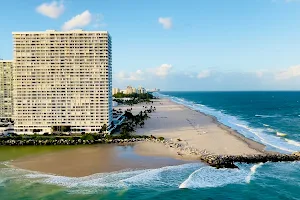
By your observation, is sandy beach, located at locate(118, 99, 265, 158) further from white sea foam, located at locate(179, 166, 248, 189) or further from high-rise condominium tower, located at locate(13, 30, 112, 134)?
high-rise condominium tower, located at locate(13, 30, 112, 134)

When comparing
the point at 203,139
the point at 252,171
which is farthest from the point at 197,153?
the point at 203,139

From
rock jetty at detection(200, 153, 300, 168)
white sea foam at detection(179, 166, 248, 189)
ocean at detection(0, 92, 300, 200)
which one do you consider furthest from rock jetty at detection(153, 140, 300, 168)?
white sea foam at detection(179, 166, 248, 189)

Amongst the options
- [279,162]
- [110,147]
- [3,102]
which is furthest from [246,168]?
[3,102]

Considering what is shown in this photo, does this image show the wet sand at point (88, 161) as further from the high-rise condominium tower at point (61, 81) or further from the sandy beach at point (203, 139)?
the high-rise condominium tower at point (61, 81)

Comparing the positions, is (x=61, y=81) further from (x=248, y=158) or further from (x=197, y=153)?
(x=248, y=158)

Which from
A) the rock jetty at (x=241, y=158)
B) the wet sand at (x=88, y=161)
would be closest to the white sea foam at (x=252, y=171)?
the rock jetty at (x=241, y=158)

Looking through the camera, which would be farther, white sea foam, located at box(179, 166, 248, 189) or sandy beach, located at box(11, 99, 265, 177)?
sandy beach, located at box(11, 99, 265, 177)

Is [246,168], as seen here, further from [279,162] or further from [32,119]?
[32,119]
